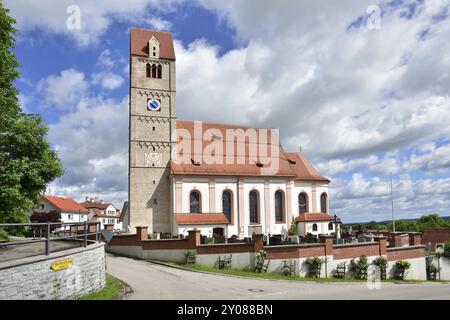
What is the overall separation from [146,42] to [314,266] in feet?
91.7

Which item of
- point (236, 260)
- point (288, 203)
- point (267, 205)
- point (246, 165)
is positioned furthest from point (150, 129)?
point (236, 260)

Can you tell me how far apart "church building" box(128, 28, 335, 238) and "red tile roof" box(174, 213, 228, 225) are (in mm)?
35

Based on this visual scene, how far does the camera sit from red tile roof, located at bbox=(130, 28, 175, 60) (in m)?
39.7

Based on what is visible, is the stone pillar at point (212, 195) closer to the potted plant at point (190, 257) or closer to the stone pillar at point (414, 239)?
the potted plant at point (190, 257)

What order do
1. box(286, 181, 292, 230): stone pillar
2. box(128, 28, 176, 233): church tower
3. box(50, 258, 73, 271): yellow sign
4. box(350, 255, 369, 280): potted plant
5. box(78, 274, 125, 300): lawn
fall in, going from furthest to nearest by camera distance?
box(286, 181, 292, 230): stone pillar < box(128, 28, 176, 233): church tower < box(350, 255, 369, 280): potted plant < box(78, 274, 125, 300): lawn < box(50, 258, 73, 271): yellow sign

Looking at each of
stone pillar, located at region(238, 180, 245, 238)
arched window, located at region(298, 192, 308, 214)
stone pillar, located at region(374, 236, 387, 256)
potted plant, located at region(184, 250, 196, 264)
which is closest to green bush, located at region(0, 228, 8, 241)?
potted plant, located at region(184, 250, 196, 264)

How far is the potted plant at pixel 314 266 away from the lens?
83.2 feet

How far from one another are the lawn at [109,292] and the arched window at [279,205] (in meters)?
27.0

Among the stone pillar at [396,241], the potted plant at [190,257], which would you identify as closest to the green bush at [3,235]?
the potted plant at [190,257]

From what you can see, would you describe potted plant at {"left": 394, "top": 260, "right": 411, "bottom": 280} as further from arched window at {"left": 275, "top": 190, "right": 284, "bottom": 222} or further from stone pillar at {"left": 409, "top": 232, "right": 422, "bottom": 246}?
arched window at {"left": 275, "top": 190, "right": 284, "bottom": 222}

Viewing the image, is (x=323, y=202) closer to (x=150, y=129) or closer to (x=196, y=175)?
(x=196, y=175)

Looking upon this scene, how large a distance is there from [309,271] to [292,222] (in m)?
16.1
